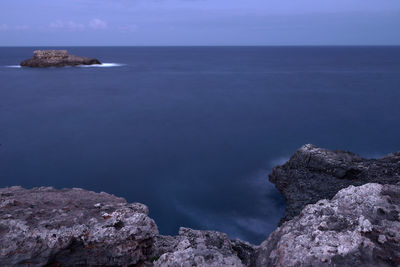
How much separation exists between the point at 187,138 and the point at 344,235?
659 inches

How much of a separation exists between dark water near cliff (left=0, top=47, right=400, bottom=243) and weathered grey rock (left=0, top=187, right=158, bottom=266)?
20.5 feet

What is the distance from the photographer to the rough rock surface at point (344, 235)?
455 centimetres

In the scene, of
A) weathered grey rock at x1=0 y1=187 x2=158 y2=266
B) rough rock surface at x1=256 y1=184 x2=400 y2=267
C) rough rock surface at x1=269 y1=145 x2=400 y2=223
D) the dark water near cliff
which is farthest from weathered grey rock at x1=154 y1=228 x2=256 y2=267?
the dark water near cliff

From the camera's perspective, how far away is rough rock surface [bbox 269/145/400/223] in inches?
415

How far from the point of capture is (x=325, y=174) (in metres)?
11.5

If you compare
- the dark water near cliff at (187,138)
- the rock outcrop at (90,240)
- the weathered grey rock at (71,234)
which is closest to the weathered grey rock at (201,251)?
the rock outcrop at (90,240)

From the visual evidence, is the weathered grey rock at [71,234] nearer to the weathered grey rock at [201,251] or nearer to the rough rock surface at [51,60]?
the weathered grey rock at [201,251]

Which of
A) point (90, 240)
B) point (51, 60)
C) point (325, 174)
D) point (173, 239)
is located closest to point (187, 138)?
point (325, 174)

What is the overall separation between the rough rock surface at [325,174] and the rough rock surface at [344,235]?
473cm

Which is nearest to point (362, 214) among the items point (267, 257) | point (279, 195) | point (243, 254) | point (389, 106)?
point (267, 257)

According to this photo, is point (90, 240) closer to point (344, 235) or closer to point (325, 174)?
point (344, 235)

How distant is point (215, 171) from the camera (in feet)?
53.2

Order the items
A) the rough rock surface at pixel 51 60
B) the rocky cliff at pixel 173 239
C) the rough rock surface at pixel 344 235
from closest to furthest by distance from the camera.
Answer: the rough rock surface at pixel 344 235 < the rocky cliff at pixel 173 239 < the rough rock surface at pixel 51 60

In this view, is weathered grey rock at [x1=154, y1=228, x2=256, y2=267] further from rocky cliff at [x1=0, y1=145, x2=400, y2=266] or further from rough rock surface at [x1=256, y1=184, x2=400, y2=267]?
rough rock surface at [x1=256, y1=184, x2=400, y2=267]
